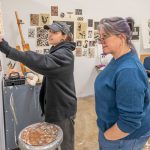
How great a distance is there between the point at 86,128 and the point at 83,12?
2096 millimetres

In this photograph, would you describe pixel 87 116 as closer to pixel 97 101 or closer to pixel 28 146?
pixel 28 146

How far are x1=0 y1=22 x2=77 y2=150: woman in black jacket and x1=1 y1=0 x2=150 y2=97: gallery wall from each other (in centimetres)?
186

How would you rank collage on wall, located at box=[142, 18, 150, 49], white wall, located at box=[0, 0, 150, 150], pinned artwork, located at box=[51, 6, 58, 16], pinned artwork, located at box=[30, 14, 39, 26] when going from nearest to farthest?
white wall, located at box=[0, 0, 150, 150] < pinned artwork, located at box=[30, 14, 39, 26] < pinned artwork, located at box=[51, 6, 58, 16] < collage on wall, located at box=[142, 18, 150, 49]

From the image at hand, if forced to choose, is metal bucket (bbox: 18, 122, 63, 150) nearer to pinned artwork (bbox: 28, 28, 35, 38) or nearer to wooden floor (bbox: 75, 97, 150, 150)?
wooden floor (bbox: 75, 97, 150, 150)

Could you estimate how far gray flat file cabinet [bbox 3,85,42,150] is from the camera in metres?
2.16

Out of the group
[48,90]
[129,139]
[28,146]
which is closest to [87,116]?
[48,90]

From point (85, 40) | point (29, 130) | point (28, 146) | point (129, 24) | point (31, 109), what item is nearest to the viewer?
point (129, 24)

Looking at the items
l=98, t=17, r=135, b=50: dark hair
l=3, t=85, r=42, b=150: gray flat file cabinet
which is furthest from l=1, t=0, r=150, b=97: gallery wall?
l=98, t=17, r=135, b=50: dark hair

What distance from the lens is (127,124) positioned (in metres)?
1.06

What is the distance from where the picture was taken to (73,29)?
3.90 m

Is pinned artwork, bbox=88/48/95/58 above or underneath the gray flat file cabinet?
above

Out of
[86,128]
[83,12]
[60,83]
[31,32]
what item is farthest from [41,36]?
[60,83]

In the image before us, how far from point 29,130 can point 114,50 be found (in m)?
0.94

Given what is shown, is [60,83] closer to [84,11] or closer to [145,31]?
[84,11]
